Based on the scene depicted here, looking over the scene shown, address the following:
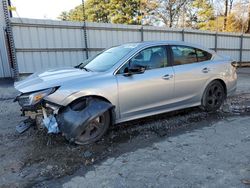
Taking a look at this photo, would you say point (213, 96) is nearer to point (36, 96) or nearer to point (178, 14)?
point (36, 96)

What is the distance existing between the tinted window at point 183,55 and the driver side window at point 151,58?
0.26 meters

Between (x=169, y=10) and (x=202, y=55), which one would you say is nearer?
(x=202, y=55)

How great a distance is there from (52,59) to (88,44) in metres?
1.72

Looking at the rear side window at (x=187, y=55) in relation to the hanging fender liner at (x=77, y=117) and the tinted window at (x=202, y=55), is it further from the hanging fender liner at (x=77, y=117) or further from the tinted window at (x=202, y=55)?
the hanging fender liner at (x=77, y=117)

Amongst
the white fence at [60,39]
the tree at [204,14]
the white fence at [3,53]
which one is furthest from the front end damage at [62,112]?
the tree at [204,14]

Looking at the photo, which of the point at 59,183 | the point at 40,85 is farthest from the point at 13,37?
the point at 59,183

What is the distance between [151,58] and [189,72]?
0.88 m

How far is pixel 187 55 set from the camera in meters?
4.73

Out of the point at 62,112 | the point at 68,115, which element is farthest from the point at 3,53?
the point at 68,115

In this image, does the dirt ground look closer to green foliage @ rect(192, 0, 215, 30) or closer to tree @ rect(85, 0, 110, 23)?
green foliage @ rect(192, 0, 215, 30)

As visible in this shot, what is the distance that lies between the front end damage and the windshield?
2.42ft

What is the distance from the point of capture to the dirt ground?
2617mm

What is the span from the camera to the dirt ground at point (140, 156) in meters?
2.62

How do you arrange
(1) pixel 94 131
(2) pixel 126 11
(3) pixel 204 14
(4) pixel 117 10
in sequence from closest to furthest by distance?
(1) pixel 94 131
(3) pixel 204 14
(2) pixel 126 11
(4) pixel 117 10
